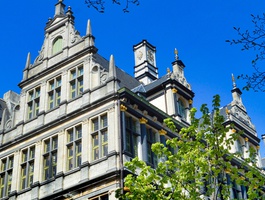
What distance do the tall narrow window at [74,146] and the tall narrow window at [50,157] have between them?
2.95 feet

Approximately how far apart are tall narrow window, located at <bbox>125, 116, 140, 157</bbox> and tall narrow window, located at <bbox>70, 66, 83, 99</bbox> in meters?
3.44

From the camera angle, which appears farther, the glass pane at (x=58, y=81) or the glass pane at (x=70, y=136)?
the glass pane at (x=58, y=81)

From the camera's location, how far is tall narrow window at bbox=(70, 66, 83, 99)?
93.9 ft

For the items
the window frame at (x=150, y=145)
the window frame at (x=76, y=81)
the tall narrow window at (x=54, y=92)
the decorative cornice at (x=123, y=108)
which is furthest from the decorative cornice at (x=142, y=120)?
the tall narrow window at (x=54, y=92)

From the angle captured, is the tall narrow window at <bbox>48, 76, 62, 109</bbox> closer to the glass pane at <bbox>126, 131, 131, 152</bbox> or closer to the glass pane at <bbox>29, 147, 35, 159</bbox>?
the glass pane at <bbox>29, 147, 35, 159</bbox>

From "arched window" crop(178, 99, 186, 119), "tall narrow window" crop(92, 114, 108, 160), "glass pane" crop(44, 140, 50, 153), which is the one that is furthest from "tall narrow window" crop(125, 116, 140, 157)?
"arched window" crop(178, 99, 186, 119)

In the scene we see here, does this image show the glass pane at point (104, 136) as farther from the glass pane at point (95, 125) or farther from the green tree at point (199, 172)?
the green tree at point (199, 172)

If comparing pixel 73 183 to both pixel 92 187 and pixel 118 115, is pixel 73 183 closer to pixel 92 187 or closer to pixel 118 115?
pixel 92 187

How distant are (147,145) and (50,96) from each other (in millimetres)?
6612

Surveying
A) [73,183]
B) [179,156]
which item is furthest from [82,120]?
[179,156]

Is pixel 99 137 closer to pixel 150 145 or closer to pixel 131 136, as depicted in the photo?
pixel 131 136

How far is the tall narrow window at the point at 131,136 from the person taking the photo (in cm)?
2564

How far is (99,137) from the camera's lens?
25891mm

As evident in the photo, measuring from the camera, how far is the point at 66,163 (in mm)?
26672
